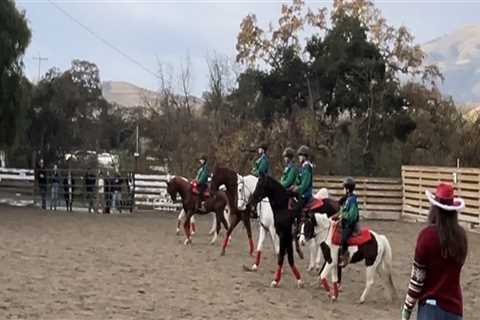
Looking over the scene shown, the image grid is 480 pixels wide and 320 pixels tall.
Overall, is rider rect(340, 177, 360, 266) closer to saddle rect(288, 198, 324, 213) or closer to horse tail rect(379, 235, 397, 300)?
horse tail rect(379, 235, 397, 300)

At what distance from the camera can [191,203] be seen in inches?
796

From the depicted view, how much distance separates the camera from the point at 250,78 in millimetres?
40625

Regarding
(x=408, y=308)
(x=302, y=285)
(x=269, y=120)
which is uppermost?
(x=269, y=120)

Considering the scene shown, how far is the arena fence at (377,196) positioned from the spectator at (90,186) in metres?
8.58

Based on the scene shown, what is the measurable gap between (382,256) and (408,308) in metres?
6.50

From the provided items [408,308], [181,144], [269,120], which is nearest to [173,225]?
[181,144]

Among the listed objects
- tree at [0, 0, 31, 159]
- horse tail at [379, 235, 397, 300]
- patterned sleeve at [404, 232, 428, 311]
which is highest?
tree at [0, 0, 31, 159]

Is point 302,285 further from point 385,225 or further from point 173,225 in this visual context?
point 385,225

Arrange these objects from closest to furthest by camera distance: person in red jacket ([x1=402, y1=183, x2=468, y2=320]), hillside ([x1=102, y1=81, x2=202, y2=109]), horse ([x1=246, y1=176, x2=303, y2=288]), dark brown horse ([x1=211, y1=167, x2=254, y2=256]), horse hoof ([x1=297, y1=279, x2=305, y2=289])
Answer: person in red jacket ([x1=402, y1=183, x2=468, y2=320])
horse ([x1=246, y1=176, x2=303, y2=288])
horse hoof ([x1=297, y1=279, x2=305, y2=289])
dark brown horse ([x1=211, y1=167, x2=254, y2=256])
hillside ([x1=102, y1=81, x2=202, y2=109])

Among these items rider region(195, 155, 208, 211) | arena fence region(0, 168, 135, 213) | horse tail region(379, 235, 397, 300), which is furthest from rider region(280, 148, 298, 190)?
arena fence region(0, 168, 135, 213)

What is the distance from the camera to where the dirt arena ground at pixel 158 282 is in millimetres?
10484

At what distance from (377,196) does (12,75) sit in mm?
15521

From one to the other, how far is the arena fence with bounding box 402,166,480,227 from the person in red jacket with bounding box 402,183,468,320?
18.9m

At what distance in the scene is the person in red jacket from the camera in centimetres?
546
